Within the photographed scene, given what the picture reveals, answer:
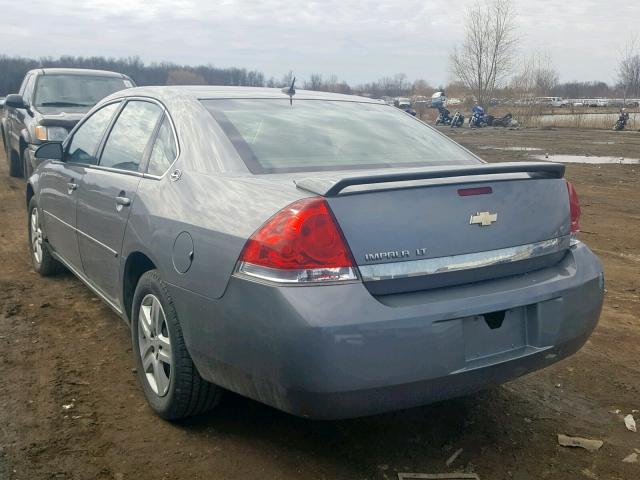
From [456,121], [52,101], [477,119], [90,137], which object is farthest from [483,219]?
[477,119]

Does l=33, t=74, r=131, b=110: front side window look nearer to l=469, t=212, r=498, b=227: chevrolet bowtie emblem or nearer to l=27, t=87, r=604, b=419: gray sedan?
l=27, t=87, r=604, b=419: gray sedan

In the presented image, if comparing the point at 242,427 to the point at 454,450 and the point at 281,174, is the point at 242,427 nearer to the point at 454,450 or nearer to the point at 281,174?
the point at 454,450

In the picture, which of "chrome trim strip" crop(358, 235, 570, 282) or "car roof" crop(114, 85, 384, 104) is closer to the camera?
"chrome trim strip" crop(358, 235, 570, 282)

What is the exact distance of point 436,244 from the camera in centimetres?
259

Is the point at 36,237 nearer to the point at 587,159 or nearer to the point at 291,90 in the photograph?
the point at 291,90

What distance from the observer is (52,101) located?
10383 mm

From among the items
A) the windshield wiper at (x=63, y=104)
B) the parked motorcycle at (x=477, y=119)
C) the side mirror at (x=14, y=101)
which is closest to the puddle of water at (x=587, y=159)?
the windshield wiper at (x=63, y=104)

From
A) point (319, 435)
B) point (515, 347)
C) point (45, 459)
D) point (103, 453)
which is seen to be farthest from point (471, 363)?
point (45, 459)

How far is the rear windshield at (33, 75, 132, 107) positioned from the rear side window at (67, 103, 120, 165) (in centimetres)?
601

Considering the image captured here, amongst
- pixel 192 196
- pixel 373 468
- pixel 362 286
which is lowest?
pixel 373 468

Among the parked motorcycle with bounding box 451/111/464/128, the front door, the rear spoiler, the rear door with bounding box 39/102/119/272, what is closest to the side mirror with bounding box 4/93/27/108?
the front door

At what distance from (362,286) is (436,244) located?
36cm

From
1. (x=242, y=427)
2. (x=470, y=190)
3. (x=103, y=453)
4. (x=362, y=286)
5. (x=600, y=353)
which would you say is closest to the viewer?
(x=362, y=286)

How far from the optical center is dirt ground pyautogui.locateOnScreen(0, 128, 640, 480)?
9.29 feet
